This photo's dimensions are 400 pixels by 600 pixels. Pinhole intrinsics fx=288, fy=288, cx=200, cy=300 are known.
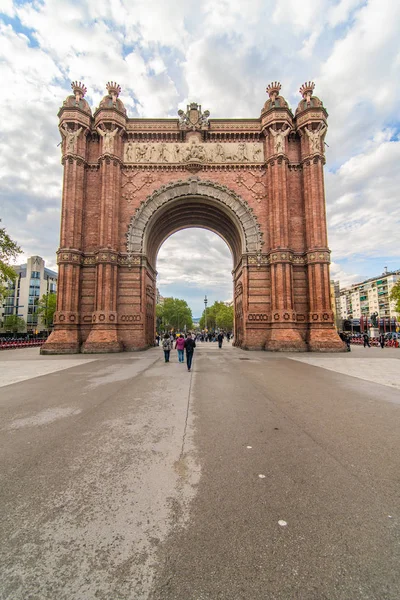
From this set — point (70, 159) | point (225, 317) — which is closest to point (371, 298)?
point (225, 317)

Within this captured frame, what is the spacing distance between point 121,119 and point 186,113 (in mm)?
5564

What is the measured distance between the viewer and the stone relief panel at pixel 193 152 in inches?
971

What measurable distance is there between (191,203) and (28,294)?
2906 inches

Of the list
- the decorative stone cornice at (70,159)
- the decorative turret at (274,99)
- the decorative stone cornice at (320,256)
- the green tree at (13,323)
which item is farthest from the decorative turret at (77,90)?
the green tree at (13,323)

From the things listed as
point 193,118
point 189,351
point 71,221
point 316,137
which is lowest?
point 189,351

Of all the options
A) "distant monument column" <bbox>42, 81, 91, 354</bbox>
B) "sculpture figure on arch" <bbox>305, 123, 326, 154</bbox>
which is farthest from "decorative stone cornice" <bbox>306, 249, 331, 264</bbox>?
"distant monument column" <bbox>42, 81, 91, 354</bbox>

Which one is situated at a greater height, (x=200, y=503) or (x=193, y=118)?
(x=193, y=118)

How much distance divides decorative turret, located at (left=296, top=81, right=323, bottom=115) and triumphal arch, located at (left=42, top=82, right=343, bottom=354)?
0.27ft

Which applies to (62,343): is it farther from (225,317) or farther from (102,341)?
(225,317)

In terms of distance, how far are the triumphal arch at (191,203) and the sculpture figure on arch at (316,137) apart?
0.08 meters

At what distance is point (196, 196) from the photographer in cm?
2456

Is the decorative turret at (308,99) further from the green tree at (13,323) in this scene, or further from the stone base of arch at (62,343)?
the green tree at (13,323)

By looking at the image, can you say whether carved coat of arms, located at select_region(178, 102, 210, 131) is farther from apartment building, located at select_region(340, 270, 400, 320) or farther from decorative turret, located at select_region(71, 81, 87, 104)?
apartment building, located at select_region(340, 270, 400, 320)

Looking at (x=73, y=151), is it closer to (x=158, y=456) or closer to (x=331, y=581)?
(x=158, y=456)
